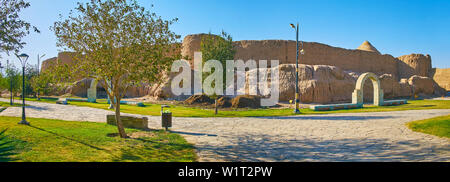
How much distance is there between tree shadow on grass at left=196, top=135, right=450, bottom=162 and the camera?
6.67 m

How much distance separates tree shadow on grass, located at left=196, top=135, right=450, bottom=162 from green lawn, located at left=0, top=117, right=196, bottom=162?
1.01 metres

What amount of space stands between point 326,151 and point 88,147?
6943mm

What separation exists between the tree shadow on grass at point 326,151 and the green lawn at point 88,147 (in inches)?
39.7

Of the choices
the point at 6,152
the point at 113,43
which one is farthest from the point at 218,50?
the point at 6,152

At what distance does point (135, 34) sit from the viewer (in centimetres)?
849

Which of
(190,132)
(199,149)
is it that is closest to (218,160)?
(199,149)

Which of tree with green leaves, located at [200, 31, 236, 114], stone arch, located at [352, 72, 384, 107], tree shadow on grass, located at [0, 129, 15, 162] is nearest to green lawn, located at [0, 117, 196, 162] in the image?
tree shadow on grass, located at [0, 129, 15, 162]

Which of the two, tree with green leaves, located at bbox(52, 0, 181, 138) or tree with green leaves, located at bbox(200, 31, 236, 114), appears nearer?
tree with green leaves, located at bbox(52, 0, 181, 138)

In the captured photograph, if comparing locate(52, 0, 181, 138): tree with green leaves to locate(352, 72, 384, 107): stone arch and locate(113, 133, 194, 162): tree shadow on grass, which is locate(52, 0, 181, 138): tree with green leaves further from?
locate(352, 72, 384, 107): stone arch

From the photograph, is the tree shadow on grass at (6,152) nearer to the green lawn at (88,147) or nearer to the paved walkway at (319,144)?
the green lawn at (88,147)

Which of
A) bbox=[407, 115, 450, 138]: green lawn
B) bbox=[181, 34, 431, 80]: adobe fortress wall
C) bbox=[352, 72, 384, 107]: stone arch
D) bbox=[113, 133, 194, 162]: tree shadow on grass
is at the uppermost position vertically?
bbox=[181, 34, 431, 80]: adobe fortress wall

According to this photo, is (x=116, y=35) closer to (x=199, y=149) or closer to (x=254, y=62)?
(x=199, y=149)

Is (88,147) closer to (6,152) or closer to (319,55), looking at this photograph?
(6,152)

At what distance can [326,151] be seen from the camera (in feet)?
24.5
